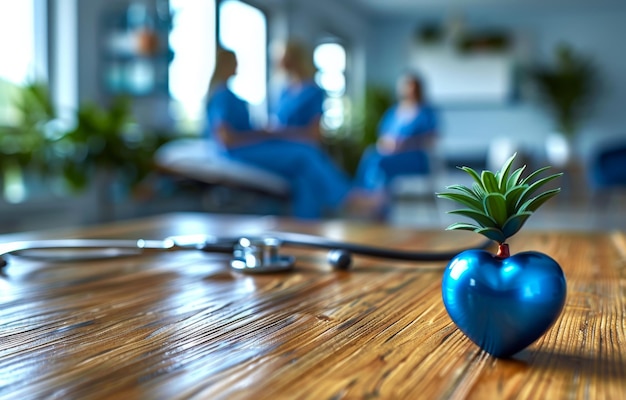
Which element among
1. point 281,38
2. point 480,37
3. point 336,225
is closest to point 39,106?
point 336,225

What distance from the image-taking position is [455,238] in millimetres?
1237

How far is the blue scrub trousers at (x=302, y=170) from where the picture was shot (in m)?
4.08

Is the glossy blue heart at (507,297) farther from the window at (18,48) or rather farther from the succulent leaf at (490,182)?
the window at (18,48)

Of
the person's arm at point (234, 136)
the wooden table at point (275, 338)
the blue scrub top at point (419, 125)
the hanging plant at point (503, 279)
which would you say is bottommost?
the wooden table at point (275, 338)

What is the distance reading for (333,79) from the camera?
352 inches

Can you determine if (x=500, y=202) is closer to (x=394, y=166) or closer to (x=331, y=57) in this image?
(x=394, y=166)

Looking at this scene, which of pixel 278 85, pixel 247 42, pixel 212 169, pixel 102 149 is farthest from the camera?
pixel 247 42

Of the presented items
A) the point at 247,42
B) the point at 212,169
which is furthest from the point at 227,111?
the point at 247,42

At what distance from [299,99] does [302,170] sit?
44cm

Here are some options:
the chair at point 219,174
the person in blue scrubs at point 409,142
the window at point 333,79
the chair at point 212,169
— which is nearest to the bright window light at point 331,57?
the window at point 333,79

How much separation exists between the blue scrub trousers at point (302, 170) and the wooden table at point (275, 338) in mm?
3228

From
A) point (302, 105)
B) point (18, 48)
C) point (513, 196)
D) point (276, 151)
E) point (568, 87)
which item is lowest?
point (513, 196)

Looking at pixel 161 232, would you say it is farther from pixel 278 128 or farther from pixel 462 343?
pixel 278 128

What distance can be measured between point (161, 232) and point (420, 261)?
54 cm
